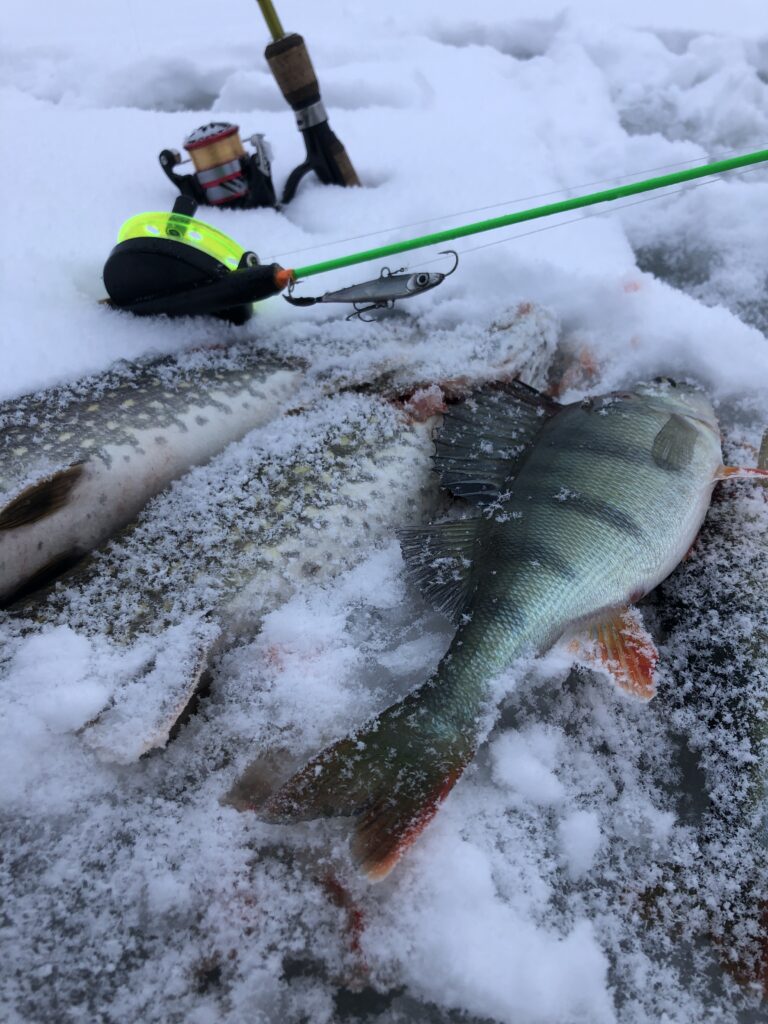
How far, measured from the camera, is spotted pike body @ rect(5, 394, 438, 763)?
1667 mm

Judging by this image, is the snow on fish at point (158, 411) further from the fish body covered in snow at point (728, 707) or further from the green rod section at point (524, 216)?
the fish body covered in snow at point (728, 707)

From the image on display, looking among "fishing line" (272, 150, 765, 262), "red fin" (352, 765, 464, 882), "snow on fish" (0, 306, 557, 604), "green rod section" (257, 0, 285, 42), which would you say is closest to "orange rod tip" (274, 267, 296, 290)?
"snow on fish" (0, 306, 557, 604)

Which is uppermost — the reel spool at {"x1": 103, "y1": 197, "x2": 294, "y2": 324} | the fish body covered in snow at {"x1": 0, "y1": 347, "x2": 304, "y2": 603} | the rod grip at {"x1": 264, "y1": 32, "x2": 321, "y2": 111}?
the rod grip at {"x1": 264, "y1": 32, "x2": 321, "y2": 111}

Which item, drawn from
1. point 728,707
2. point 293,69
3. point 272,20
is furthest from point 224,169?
point 728,707

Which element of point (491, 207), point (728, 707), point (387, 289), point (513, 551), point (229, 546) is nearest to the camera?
point (728, 707)

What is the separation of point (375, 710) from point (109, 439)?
3.63 feet

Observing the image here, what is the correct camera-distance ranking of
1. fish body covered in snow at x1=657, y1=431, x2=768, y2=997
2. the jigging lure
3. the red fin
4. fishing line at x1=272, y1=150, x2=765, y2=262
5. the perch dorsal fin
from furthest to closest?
fishing line at x1=272, y1=150, x2=765, y2=262
the jigging lure
the perch dorsal fin
fish body covered in snow at x1=657, y1=431, x2=768, y2=997
the red fin

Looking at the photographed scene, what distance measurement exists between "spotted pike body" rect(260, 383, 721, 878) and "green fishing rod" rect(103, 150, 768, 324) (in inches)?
23.7

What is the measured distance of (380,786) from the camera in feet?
4.50

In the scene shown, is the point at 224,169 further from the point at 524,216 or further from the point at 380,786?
the point at 380,786

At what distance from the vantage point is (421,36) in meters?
5.21

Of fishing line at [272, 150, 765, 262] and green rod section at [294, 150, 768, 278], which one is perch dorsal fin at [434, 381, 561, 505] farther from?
fishing line at [272, 150, 765, 262]

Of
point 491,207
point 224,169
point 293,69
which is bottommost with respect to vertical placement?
point 491,207

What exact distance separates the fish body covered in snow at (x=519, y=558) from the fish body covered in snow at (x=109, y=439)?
0.71 metres
